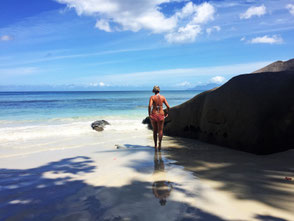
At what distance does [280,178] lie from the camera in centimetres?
420

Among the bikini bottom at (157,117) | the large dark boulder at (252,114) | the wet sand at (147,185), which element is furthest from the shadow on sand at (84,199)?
the bikini bottom at (157,117)

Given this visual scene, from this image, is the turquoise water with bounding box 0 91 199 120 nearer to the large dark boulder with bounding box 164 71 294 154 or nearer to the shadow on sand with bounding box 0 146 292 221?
the large dark boulder with bounding box 164 71 294 154

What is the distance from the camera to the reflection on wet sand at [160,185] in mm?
3535

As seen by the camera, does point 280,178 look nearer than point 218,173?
Yes

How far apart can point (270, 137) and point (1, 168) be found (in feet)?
21.3

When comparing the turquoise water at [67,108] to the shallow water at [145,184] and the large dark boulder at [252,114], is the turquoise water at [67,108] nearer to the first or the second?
the large dark boulder at [252,114]

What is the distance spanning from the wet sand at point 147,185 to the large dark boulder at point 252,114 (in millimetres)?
354

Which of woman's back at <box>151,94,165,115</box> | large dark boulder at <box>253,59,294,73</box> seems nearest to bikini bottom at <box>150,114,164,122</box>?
woman's back at <box>151,94,165,115</box>

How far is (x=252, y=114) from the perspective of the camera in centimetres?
610

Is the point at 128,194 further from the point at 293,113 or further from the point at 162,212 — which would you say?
the point at 293,113

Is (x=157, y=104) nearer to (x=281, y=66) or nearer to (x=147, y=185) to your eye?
(x=147, y=185)

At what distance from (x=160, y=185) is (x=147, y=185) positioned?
22 centimetres

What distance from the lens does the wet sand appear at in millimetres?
3059

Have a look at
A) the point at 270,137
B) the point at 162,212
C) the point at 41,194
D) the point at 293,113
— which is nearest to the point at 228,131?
the point at 270,137
